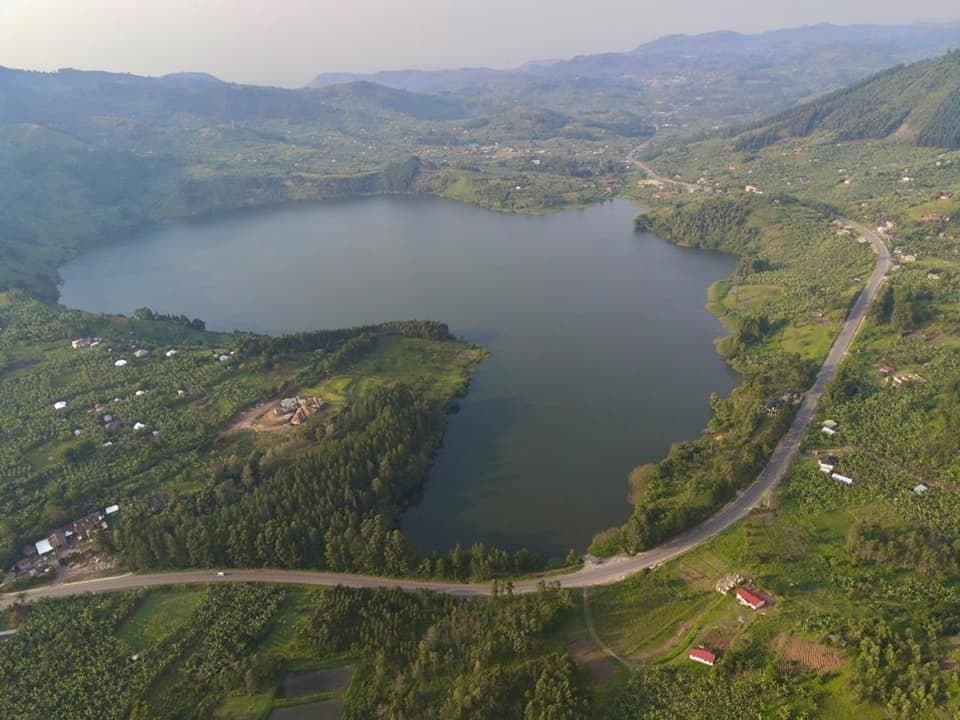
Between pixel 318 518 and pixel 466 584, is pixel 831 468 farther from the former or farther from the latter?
pixel 318 518

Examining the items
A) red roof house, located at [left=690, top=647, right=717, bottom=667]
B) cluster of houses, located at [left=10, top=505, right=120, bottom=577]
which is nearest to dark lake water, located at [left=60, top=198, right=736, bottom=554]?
red roof house, located at [left=690, top=647, right=717, bottom=667]

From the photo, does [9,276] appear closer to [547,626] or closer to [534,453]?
[534,453]

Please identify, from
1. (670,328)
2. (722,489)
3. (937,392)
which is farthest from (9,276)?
(937,392)

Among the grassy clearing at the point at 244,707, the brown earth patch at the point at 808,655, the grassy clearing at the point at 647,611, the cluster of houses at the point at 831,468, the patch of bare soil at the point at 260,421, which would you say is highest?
the brown earth patch at the point at 808,655

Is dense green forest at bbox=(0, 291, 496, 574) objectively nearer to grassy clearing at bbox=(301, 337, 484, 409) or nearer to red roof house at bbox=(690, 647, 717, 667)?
grassy clearing at bbox=(301, 337, 484, 409)

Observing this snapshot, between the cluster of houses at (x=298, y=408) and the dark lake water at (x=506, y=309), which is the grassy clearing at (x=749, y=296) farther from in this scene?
the cluster of houses at (x=298, y=408)

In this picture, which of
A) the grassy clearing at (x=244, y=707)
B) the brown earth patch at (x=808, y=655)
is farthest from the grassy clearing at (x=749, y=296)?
the grassy clearing at (x=244, y=707)
